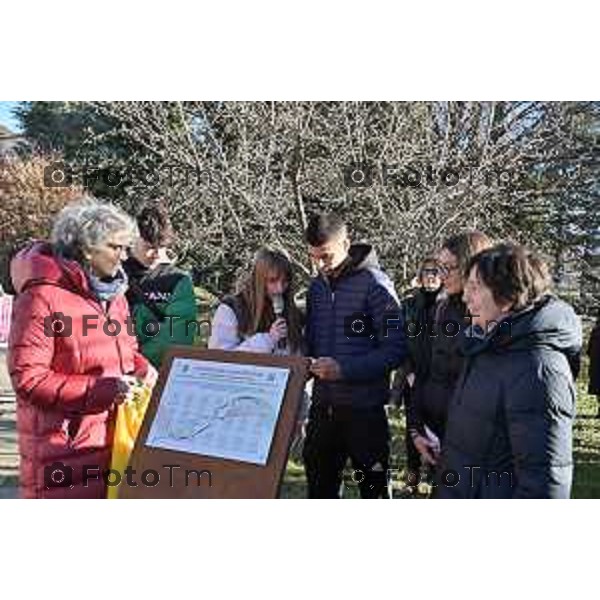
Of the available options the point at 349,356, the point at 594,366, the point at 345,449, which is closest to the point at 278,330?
the point at 349,356

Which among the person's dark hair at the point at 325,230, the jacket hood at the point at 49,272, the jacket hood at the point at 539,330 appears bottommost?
the jacket hood at the point at 539,330

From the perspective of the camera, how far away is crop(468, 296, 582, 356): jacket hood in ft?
7.20

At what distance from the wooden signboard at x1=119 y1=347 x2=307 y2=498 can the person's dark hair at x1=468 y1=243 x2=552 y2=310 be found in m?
0.69

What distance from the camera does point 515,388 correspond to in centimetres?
218

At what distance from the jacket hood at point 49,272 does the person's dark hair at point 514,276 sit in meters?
1.22

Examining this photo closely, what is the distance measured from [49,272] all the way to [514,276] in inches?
54.4

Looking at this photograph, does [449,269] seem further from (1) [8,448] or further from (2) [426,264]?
(1) [8,448]

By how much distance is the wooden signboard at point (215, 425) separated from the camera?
2.60 meters

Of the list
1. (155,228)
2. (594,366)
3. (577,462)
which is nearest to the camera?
→ (155,228)

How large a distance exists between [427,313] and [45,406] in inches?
68.5

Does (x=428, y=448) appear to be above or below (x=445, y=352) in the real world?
below

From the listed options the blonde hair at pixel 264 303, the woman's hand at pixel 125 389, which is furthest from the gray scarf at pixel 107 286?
the blonde hair at pixel 264 303

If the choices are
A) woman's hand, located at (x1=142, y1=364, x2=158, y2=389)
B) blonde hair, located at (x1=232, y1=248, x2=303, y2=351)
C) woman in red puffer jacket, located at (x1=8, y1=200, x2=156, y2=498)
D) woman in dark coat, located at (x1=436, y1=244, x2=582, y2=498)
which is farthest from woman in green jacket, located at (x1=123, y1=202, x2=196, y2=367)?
woman in dark coat, located at (x1=436, y1=244, x2=582, y2=498)

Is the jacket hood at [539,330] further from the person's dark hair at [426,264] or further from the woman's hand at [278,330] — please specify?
the person's dark hair at [426,264]
